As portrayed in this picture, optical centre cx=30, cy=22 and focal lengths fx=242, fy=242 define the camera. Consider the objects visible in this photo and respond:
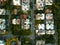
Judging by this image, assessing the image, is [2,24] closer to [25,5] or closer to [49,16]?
[25,5]

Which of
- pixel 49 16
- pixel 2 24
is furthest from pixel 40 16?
pixel 2 24

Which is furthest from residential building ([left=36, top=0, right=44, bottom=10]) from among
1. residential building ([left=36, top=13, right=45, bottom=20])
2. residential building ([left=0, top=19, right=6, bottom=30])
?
residential building ([left=0, top=19, right=6, bottom=30])

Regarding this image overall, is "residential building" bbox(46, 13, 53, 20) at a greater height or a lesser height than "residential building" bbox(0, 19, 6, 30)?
greater

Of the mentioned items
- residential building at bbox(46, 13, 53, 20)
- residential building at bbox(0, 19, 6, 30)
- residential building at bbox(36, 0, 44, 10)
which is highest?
residential building at bbox(36, 0, 44, 10)

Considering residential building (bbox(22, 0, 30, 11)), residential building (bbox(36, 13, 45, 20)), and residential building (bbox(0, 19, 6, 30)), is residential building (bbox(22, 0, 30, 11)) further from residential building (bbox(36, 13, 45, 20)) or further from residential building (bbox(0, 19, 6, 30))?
residential building (bbox(0, 19, 6, 30))

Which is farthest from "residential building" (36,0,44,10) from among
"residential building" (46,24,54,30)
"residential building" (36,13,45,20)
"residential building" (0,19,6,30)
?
"residential building" (0,19,6,30)

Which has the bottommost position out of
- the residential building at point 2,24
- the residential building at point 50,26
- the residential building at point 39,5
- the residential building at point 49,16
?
the residential building at point 50,26

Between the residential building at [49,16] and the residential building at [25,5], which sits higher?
the residential building at [25,5]

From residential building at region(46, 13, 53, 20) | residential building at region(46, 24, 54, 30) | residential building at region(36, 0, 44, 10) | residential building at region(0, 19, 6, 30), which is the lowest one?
residential building at region(46, 24, 54, 30)

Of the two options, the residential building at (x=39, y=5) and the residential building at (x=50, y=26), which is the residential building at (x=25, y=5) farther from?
the residential building at (x=50, y=26)

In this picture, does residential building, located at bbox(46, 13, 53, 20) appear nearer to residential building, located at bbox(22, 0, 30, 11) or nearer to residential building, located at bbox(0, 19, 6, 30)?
residential building, located at bbox(22, 0, 30, 11)

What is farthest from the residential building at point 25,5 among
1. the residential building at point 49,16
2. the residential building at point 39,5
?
the residential building at point 49,16
